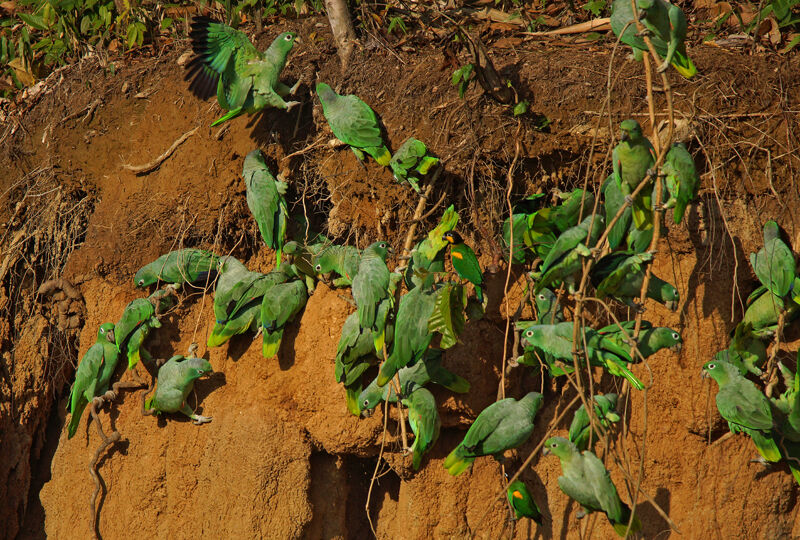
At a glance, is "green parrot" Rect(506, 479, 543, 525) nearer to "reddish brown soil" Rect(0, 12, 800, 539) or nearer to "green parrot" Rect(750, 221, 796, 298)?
"reddish brown soil" Rect(0, 12, 800, 539)

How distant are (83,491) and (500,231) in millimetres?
3188

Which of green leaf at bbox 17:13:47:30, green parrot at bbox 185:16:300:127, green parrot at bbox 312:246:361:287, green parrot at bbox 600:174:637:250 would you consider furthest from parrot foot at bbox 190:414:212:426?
green leaf at bbox 17:13:47:30

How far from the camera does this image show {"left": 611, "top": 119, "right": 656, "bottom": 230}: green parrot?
3875 mm

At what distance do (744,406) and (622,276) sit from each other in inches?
34.8

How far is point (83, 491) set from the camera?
5.36 m

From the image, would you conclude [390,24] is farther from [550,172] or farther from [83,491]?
[83,491]

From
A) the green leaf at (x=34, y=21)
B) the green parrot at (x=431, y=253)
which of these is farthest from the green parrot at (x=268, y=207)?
the green leaf at (x=34, y=21)

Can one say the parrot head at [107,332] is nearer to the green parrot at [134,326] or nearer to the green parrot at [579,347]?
the green parrot at [134,326]

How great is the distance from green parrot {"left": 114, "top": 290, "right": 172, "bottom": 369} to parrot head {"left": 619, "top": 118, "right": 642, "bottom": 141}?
314 centimetres

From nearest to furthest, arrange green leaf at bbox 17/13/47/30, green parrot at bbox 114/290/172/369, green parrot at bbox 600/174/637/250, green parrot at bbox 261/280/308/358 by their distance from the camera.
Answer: green parrot at bbox 600/174/637/250
green parrot at bbox 261/280/308/358
green parrot at bbox 114/290/172/369
green leaf at bbox 17/13/47/30

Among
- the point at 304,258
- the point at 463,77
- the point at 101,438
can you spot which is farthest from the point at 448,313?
the point at 101,438

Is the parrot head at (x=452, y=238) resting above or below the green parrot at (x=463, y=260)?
above

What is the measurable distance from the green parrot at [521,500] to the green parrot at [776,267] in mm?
1650

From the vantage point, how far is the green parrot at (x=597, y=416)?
4148 mm
